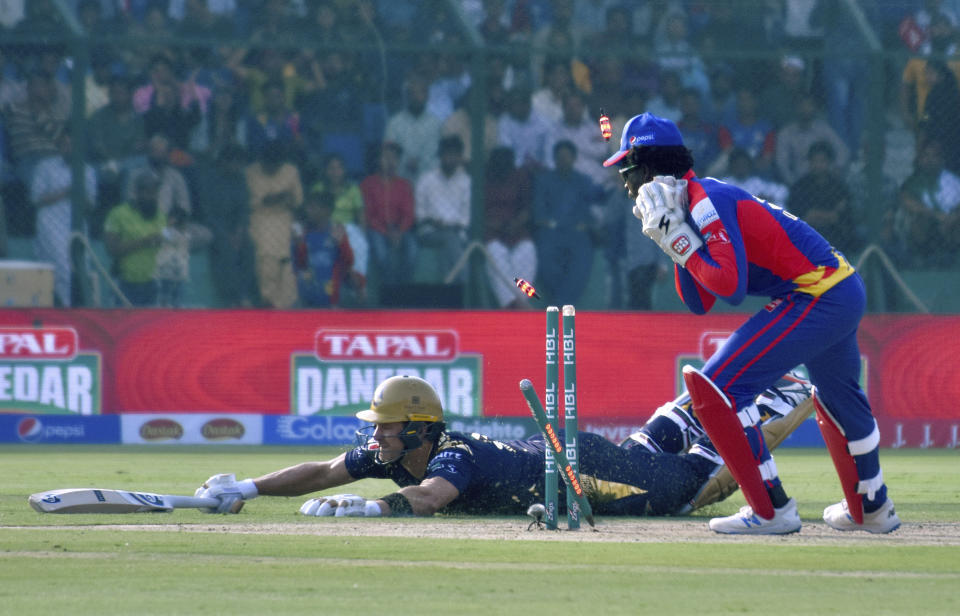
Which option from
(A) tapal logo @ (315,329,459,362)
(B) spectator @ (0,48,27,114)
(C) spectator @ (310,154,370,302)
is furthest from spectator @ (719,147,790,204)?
(B) spectator @ (0,48,27,114)

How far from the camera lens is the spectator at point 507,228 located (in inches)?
576

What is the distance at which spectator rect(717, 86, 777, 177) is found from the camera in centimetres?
1560

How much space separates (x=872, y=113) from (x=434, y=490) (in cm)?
904

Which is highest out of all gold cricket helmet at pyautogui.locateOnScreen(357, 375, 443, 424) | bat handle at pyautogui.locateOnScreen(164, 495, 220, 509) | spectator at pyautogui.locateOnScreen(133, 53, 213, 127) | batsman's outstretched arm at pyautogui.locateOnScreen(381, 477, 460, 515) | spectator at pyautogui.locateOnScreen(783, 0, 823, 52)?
spectator at pyautogui.locateOnScreen(783, 0, 823, 52)

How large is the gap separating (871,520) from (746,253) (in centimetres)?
152

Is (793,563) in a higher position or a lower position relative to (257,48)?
lower

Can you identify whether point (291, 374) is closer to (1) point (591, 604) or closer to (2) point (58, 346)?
(2) point (58, 346)

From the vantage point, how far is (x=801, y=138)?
1554cm

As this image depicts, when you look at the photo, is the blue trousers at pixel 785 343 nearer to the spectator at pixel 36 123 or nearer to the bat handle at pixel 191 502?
the bat handle at pixel 191 502

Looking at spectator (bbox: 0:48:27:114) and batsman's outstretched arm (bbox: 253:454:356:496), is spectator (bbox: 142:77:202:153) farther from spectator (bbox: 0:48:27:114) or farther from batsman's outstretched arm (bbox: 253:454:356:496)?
batsman's outstretched arm (bbox: 253:454:356:496)

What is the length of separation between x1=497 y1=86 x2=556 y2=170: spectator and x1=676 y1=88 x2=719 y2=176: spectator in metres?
1.43

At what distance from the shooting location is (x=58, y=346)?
13953mm

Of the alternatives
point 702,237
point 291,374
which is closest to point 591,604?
point 702,237

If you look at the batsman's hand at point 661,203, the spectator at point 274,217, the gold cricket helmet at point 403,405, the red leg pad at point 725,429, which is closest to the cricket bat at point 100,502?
the gold cricket helmet at point 403,405
